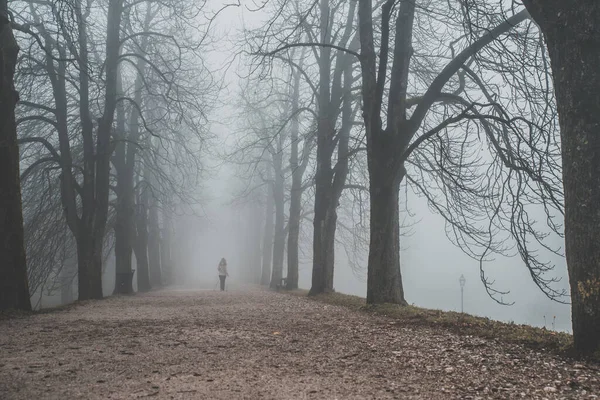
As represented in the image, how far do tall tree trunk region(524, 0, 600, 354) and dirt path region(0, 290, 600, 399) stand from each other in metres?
0.54

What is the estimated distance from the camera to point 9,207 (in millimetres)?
8188

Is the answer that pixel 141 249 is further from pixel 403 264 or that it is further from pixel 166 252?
pixel 403 264

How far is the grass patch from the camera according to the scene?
201 inches

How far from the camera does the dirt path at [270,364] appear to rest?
3805 millimetres

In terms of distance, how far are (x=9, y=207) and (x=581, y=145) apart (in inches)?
310

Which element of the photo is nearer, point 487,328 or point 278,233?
point 487,328

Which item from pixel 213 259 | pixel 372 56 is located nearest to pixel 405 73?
pixel 372 56

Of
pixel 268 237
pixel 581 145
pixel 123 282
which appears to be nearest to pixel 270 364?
pixel 581 145

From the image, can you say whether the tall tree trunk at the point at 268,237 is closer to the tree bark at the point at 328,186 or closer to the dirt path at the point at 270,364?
the tree bark at the point at 328,186

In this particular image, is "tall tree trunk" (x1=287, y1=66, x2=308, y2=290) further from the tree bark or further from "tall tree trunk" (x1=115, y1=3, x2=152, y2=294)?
"tall tree trunk" (x1=115, y1=3, x2=152, y2=294)

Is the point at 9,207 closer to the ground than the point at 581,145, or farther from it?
closer to the ground

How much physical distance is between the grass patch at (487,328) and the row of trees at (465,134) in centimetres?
41

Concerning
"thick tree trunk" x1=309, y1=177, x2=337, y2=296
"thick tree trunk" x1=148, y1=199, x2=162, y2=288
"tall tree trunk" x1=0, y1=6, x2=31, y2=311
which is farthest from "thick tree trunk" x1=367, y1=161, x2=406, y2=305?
"thick tree trunk" x1=148, y1=199, x2=162, y2=288

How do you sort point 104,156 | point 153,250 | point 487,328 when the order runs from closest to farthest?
1. point 487,328
2. point 104,156
3. point 153,250
